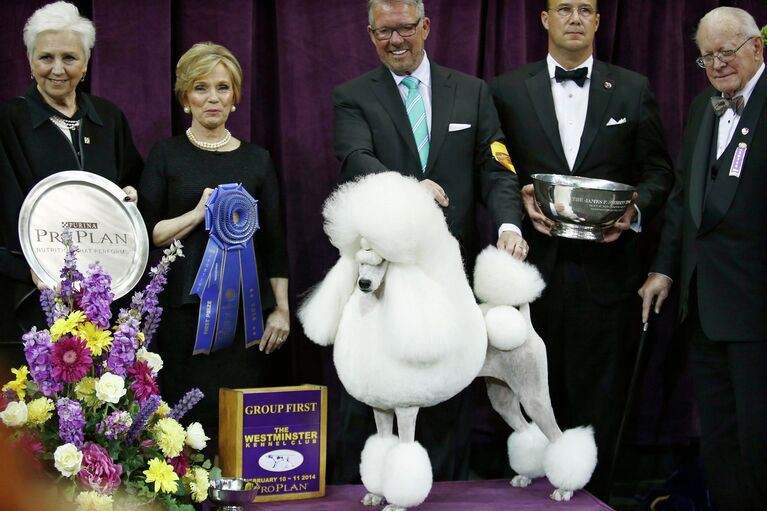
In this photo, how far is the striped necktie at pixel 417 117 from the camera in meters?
3.01

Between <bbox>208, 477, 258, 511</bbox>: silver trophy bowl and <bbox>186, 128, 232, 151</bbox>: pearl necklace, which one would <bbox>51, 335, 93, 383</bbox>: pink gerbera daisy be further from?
<bbox>186, 128, 232, 151</bbox>: pearl necklace

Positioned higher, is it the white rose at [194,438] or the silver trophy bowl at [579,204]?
the silver trophy bowl at [579,204]

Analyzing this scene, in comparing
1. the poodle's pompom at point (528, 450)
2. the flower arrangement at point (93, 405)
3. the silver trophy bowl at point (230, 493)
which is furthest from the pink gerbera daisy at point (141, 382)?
the poodle's pompom at point (528, 450)

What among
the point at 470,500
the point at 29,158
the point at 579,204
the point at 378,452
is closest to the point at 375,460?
the point at 378,452

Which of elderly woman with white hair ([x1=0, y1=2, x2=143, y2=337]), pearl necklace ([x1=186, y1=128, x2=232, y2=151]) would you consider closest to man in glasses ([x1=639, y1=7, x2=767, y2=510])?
pearl necklace ([x1=186, y1=128, x2=232, y2=151])

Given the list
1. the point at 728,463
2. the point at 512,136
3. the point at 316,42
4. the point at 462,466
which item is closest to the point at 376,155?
the point at 512,136

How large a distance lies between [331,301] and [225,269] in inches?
21.1

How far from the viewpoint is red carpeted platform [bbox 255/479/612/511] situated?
258 cm

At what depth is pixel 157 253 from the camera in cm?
334

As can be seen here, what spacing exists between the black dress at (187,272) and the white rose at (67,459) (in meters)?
0.93

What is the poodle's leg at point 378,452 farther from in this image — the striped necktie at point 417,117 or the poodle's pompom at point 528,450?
the striped necktie at point 417,117

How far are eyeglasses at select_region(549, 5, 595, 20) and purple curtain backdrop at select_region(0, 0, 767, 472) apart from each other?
0.56 m

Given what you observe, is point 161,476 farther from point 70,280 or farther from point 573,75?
point 573,75

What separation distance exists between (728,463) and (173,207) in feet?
6.23
